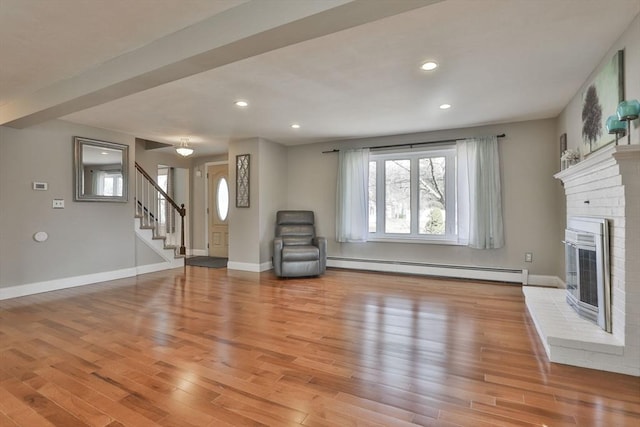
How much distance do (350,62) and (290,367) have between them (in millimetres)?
2495

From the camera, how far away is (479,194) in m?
4.91

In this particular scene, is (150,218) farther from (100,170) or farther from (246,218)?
(246,218)

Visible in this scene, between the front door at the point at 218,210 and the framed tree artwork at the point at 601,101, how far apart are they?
21.0ft

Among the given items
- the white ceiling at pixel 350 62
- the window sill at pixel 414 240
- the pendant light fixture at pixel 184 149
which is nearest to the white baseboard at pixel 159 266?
the pendant light fixture at pixel 184 149

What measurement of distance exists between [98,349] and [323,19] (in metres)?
2.87

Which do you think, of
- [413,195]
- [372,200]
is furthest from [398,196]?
[372,200]

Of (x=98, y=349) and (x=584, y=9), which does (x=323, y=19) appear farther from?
(x=98, y=349)

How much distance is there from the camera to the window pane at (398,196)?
5.66 meters

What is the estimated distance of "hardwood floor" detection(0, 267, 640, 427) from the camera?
1737mm

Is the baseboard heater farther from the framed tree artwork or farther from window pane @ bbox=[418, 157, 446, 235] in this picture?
the framed tree artwork

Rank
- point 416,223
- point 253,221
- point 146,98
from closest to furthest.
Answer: point 146,98
point 416,223
point 253,221

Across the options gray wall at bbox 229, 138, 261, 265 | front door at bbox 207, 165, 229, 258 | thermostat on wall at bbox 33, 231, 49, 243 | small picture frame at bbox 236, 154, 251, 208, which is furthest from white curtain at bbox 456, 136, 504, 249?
thermostat on wall at bbox 33, 231, 49, 243

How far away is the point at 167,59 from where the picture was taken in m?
2.36

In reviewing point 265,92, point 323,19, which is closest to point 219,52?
point 323,19
